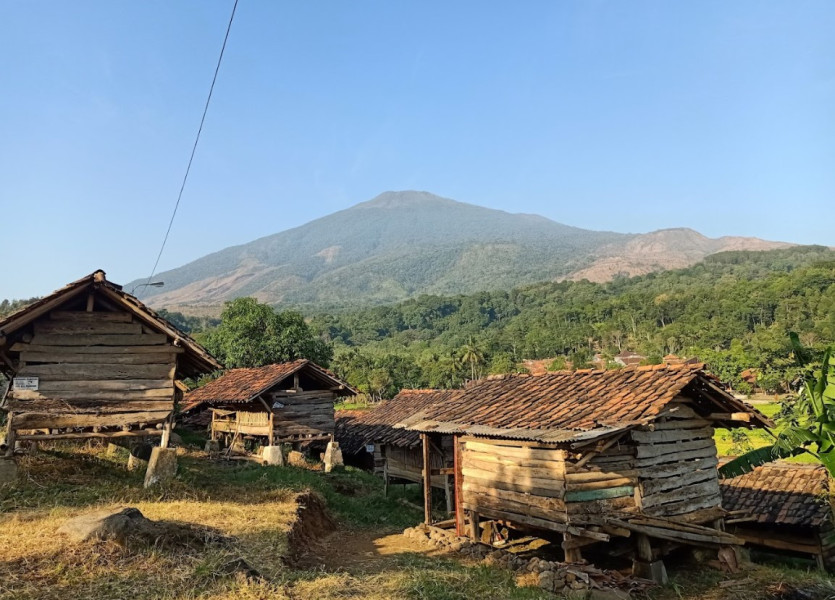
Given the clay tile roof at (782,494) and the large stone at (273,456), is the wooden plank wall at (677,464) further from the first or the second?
the large stone at (273,456)

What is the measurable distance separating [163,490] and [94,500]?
1536 millimetres

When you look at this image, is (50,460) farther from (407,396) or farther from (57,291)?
(407,396)

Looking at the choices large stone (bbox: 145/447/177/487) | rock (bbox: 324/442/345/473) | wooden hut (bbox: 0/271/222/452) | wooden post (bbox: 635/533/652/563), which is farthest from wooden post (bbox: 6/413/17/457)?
wooden post (bbox: 635/533/652/563)

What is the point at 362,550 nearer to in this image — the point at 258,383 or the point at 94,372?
the point at 94,372

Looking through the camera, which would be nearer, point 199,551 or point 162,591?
point 162,591

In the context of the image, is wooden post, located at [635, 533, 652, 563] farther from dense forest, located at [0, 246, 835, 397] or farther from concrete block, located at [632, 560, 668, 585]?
dense forest, located at [0, 246, 835, 397]

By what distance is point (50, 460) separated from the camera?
13.5 m

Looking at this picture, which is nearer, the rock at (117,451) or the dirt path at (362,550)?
the dirt path at (362,550)

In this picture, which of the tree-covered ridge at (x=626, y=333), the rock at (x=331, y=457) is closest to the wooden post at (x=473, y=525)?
the rock at (x=331, y=457)

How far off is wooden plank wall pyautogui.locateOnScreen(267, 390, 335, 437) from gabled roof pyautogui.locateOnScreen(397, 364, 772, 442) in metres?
8.90

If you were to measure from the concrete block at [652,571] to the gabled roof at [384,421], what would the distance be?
13024mm

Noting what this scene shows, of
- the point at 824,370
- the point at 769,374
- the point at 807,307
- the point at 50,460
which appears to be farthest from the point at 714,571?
the point at 807,307

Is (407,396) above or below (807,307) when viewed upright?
below

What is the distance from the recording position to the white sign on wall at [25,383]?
1230 cm
